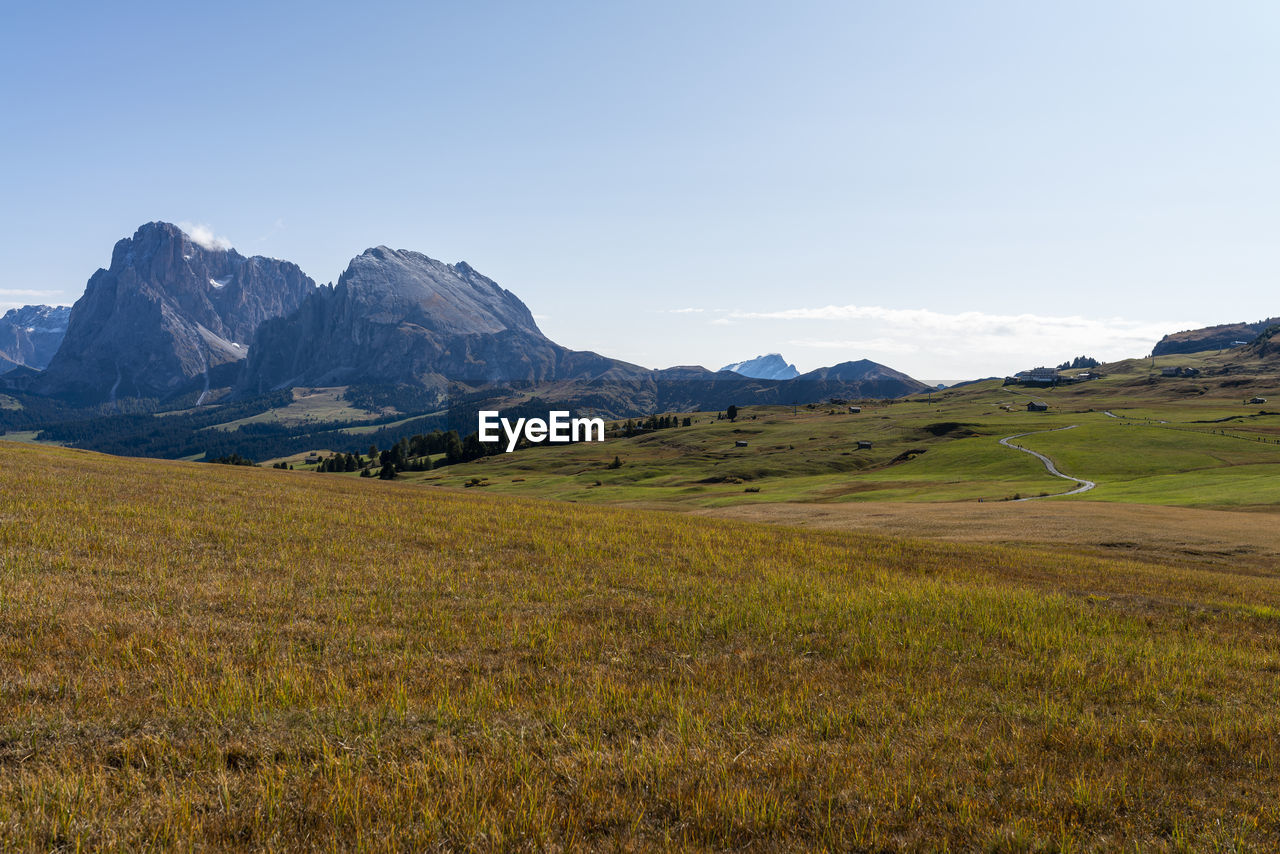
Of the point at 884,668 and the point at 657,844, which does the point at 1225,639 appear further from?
the point at 657,844

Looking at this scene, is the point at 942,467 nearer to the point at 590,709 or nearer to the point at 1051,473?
the point at 1051,473

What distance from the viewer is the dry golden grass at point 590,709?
6.45 meters

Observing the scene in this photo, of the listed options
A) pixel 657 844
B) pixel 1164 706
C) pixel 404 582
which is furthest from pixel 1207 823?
pixel 404 582

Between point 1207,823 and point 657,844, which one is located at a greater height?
point 657,844

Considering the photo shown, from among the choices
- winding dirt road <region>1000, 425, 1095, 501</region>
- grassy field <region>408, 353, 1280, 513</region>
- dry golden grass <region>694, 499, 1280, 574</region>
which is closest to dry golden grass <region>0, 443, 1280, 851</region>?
dry golden grass <region>694, 499, 1280, 574</region>

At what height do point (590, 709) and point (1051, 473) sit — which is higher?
point (590, 709)

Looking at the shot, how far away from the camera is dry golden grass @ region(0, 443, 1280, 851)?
21.2ft

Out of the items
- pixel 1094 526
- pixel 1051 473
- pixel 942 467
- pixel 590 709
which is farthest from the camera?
pixel 942 467

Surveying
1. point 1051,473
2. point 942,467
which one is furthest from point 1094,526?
point 942,467

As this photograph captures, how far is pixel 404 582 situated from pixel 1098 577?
2600 centimetres

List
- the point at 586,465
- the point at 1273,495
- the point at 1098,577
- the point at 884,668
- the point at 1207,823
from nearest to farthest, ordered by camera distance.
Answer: the point at 1207,823 → the point at 884,668 → the point at 1098,577 → the point at 1273,495 → the point at 586,465

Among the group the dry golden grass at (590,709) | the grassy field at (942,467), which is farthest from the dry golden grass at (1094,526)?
the dry golden grass at (590,709)

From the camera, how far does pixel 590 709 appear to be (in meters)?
9.11

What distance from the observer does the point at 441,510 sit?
33.4m
